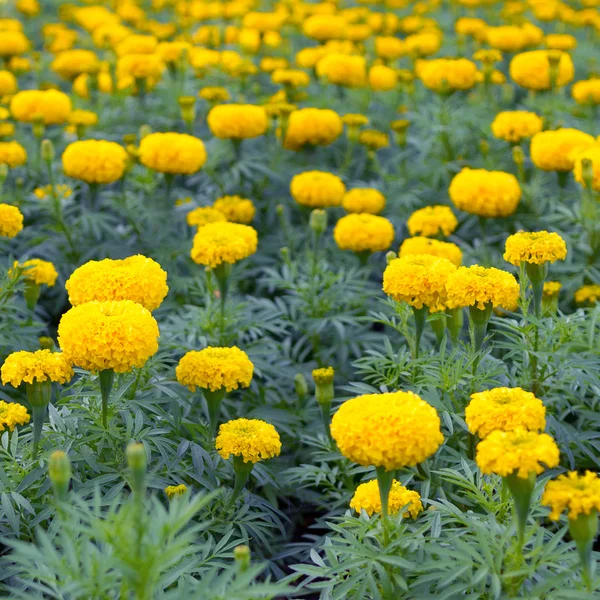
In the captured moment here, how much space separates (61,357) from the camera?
97.4 inches

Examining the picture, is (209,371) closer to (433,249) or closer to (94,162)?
(433,249)

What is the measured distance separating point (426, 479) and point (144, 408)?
0.89 metres

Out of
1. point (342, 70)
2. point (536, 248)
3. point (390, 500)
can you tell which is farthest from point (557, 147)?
point (390, 500)

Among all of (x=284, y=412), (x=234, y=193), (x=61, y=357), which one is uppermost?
(x=61, y=357)

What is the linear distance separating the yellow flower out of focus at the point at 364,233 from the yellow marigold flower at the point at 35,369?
155cm

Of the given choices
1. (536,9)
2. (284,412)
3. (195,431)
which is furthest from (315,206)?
(536,9)

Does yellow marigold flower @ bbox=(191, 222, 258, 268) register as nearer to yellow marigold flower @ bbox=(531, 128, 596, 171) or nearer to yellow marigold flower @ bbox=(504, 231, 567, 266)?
yellow marigold flower @ bbox=(504, 231, 567, 266)

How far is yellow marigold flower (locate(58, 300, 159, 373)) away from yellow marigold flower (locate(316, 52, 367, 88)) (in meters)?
3.22

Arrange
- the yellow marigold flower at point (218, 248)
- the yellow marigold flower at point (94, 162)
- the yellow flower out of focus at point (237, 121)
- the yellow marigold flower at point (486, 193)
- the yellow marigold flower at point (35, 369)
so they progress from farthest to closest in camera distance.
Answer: the yellow flower out of focus at point (237, 121), the yellow marigold flower at point (94, 162), the yellow marigold flower at point (486, 193), the yellow marigold flower at point (218, 248), the yellow marigold flower at point (35, 369)

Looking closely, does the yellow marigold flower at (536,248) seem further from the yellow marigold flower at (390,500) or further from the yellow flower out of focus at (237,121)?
the yellow flower out of focus at (237,121)

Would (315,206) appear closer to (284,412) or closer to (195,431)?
(284,412)

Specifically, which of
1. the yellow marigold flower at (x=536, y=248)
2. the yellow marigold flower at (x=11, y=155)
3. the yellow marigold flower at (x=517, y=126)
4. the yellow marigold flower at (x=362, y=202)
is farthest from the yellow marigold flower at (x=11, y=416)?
the yellow marigold flower at (x=517, y=126)

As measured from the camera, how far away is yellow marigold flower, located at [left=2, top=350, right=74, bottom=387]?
243 cm

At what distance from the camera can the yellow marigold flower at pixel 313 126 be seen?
453 centimetres
